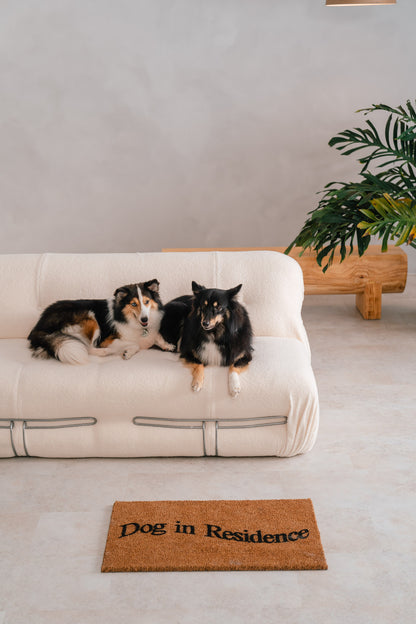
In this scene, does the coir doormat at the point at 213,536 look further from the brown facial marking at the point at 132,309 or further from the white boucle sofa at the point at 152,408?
the brown facial marking at the point at 132,309

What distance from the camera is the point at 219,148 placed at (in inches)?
192

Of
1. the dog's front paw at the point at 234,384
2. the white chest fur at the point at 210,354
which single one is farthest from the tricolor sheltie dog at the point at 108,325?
the dog's front paw at the point at 234,384

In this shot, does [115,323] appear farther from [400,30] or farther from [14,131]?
[400,30]

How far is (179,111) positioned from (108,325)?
2.59 metres

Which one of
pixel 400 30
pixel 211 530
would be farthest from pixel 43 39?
pixel 211 530

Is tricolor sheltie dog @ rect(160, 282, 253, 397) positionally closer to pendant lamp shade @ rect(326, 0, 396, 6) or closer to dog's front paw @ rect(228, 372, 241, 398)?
dog's front paw @ rect(228, 372, 241, 398)

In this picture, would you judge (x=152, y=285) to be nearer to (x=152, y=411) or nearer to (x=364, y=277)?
(x=152, y=411)

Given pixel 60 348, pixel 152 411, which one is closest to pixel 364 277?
pixel 152 411

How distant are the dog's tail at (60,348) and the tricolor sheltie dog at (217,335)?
Result: 1.48 ft

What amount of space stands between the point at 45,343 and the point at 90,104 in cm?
270

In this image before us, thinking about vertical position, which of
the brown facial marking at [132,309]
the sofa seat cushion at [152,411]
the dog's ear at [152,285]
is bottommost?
the sofa seat cushion at [152,411]

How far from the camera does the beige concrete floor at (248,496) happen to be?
1897 millimetres

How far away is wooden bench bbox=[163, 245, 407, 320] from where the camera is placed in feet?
14.0

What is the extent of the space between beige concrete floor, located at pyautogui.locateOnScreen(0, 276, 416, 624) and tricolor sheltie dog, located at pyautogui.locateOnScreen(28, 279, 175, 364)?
515mm
